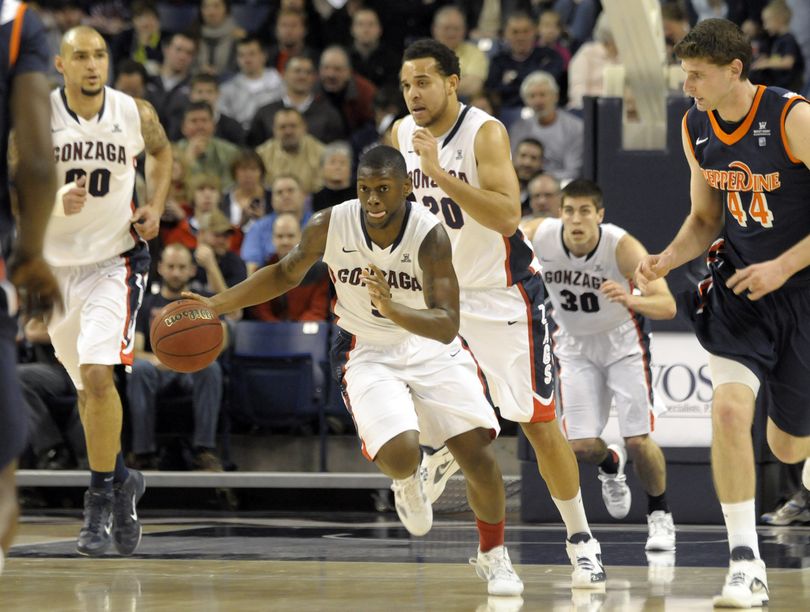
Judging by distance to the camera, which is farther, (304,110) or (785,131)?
(304,110)

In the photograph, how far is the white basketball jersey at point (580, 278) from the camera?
7.62 metres

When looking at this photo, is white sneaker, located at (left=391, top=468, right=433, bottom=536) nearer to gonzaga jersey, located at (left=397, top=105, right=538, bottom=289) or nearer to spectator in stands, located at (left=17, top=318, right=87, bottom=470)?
gonzaga jersey, located at (left=397, top=105, right=538, bottom=289)

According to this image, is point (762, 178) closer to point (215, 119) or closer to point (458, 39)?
point (458, 39)

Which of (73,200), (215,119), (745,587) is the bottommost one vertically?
(745,587)

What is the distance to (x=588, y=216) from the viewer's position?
24.5 ft

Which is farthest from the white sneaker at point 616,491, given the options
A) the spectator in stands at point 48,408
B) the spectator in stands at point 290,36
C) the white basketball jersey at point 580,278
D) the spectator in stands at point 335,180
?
the spectator in stands at point 290,36

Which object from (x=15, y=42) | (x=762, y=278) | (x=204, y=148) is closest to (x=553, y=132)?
(x=204, y=148)

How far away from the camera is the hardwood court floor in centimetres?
502

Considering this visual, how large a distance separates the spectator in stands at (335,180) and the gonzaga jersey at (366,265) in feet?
16.2

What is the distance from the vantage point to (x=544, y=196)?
9477 millimetres

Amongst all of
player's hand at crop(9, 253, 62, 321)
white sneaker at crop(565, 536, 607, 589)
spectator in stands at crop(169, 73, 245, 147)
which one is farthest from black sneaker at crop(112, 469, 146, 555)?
spectator in stands at crop(169, 73, 245, 147)

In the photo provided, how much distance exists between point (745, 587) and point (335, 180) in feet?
20.3

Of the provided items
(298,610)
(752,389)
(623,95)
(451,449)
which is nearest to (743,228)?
(752,389)

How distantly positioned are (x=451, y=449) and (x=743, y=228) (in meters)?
1.34
